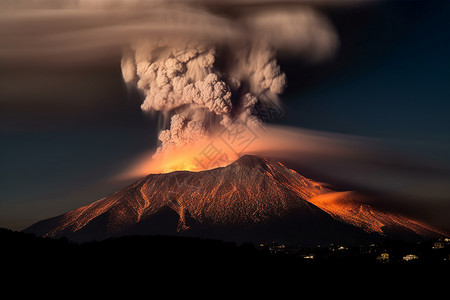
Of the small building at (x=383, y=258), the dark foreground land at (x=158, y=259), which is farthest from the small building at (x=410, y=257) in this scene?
the dark foreground land at (x=158, y=259)

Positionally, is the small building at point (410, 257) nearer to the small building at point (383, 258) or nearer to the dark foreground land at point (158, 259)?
the small building at point (383, 258)

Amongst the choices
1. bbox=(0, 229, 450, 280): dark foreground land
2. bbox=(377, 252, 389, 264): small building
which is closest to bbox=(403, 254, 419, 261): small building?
bbox=(377, 252, 389, 264): small building

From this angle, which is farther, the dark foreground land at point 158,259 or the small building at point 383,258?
the small building at point 383,258

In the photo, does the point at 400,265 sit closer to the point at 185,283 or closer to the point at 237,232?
the point at 185,283

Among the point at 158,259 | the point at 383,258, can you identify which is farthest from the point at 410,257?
the point at 158,259

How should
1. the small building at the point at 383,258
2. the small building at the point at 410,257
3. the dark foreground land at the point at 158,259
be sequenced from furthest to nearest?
the small building at the point at 410,257 → the small building at the point at 383,258 → the dark foreground land at the point at 158,259

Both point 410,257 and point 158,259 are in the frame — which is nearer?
point 158,259

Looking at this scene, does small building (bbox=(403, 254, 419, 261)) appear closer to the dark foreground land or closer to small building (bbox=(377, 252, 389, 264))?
small building (bbox=(377, 252, 389, 264))

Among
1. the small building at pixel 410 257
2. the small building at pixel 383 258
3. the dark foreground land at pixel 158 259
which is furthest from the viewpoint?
the small building at pixel 410 257

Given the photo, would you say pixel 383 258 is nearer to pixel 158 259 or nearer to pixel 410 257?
pixel 410 257

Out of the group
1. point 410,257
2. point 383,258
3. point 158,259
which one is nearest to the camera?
point 158,259

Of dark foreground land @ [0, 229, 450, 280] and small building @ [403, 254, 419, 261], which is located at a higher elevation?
dark foreground land @ [0, 229, 450, 280]

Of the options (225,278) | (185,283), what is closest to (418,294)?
(225,278)
